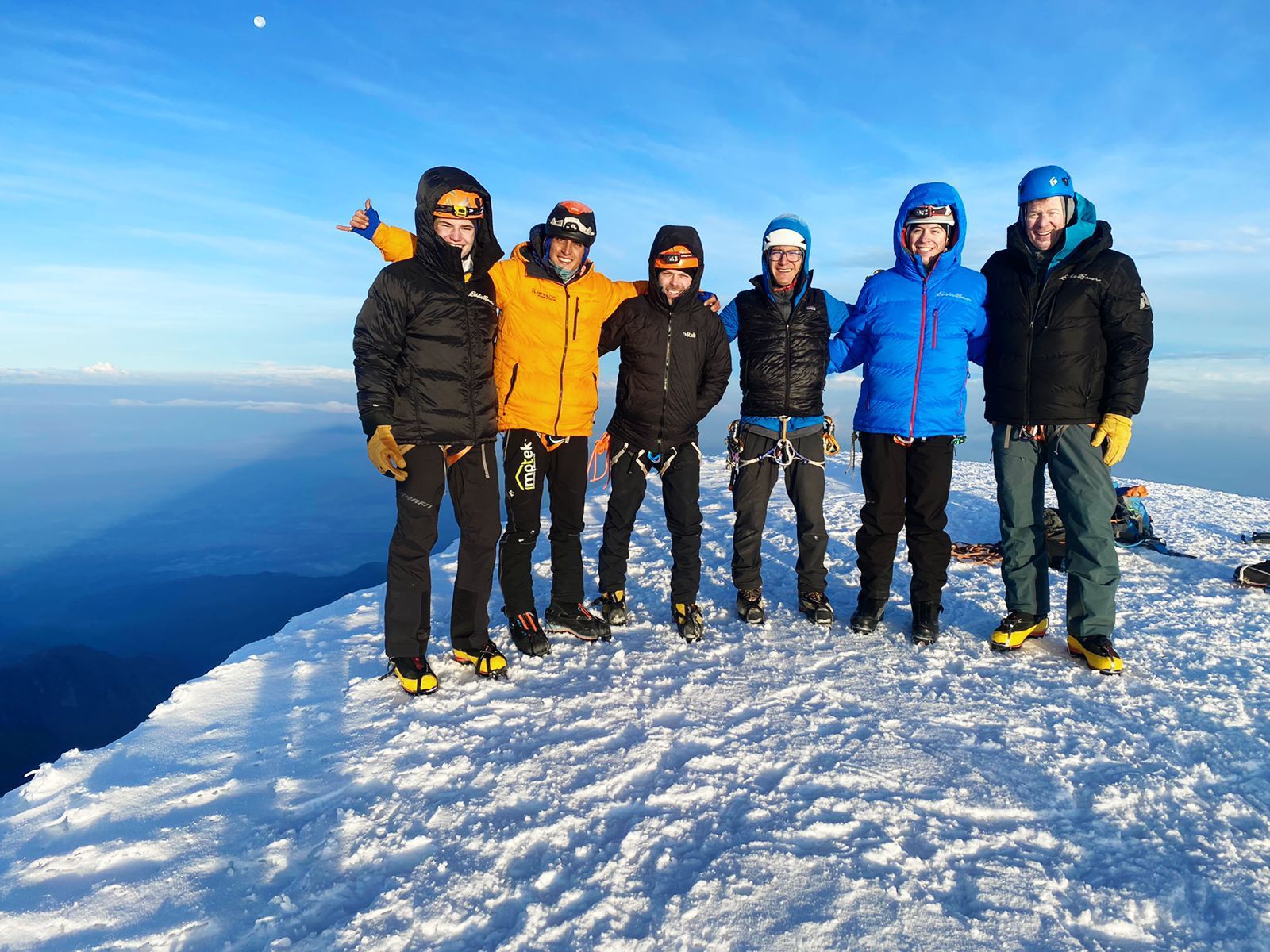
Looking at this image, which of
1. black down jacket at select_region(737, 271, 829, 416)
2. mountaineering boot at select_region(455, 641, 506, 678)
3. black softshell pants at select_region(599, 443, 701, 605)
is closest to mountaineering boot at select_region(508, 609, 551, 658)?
mountaineering boot at select_region(455, 641, 506, 678)

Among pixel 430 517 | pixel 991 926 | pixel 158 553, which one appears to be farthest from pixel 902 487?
pixel 158 553

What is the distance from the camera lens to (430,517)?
14.1 ft

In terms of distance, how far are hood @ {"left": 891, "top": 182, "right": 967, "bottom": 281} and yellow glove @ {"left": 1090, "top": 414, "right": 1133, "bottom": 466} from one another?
4.96 feet

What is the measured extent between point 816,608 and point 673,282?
2.94 m

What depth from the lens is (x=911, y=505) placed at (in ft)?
16.5

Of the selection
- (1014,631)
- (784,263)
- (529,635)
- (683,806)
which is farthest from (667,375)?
(1014,631)

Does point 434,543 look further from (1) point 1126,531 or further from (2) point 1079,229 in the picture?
(1) point 1126,531

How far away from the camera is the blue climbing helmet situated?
4.38m

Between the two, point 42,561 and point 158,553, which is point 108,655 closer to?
point 158,553

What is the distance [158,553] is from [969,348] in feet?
708

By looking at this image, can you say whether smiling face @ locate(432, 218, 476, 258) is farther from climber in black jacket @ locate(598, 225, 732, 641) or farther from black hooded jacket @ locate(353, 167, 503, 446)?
climber in black jacket @ locate(598, 225, 732, 641)

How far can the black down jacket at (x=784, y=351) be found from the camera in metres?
5.13

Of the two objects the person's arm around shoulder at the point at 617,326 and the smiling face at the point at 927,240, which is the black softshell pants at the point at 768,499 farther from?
the smiling face at the point at 927,240

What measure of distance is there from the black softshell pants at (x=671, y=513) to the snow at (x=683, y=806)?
562 mm
